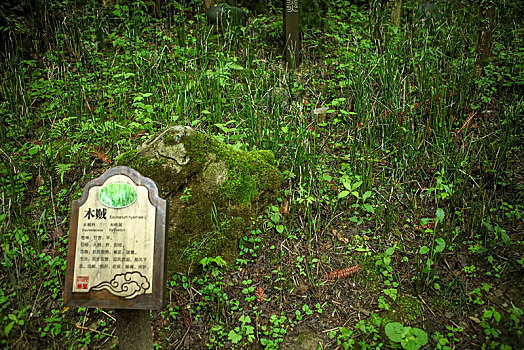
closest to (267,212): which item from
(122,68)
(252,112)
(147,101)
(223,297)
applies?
(223,297)

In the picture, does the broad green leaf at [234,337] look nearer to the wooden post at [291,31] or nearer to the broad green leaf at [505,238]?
the broad green leaf at [505,238]

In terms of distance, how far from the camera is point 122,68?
4508mm

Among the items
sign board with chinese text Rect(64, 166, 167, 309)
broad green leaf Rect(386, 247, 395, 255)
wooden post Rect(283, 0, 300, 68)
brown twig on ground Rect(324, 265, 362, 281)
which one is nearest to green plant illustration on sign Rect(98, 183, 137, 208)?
sign board with chinese text Rect(64, 166, 167, 309)

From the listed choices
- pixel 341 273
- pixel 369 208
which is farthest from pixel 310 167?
pixel 341 273

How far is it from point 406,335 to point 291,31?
3503 millimetres

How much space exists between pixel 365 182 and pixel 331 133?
3.04 feet

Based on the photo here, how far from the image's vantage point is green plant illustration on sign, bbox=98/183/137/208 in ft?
6.33

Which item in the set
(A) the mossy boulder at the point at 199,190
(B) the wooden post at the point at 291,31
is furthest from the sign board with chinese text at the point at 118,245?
(B) the wooden post at the point at 291,31

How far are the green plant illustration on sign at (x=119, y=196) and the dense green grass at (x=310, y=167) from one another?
99 cm

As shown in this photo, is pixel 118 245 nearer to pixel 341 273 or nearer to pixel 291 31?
pixel 341 273

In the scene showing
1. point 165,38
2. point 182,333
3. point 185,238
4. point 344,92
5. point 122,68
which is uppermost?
point 165,38

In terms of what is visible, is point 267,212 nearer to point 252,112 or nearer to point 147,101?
point 252,112

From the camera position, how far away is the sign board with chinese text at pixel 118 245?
1871 mm

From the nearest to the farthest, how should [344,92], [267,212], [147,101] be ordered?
[267,212]
[147,101]
[344,92]
